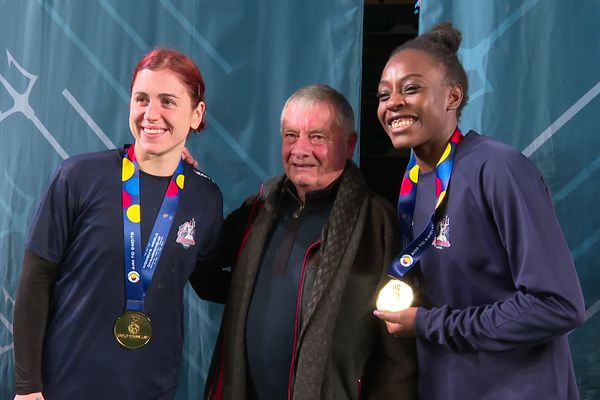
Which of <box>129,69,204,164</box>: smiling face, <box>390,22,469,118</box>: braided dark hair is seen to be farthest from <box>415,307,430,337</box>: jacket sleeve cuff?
<box>129,69,204,164</box>: smiling face

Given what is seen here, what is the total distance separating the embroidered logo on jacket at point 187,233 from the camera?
1502 millimetres

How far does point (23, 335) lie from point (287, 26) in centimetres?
138

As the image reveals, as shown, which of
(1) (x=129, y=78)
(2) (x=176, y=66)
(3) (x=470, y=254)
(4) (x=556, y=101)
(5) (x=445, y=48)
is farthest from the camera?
(1) (x=129, y=78)

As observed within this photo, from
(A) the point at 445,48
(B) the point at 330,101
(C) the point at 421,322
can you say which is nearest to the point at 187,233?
(B) the point at 330,101

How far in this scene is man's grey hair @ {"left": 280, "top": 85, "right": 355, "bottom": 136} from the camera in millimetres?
1569

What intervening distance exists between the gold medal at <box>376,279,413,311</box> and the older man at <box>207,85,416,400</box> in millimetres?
115

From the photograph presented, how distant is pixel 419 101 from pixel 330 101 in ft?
1.01

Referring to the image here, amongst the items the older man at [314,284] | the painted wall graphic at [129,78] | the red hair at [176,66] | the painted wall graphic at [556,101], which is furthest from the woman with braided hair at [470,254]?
the painted wall graphic at [129,78]

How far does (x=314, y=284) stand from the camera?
1.43 m

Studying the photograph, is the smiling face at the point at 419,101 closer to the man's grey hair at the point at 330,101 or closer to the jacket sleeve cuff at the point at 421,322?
the man's grey hair at the point at 330,101

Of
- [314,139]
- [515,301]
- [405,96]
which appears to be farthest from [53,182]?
[515,301]

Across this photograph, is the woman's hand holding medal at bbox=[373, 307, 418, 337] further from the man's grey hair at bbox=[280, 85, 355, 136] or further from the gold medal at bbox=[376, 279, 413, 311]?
the man's grey hair at bbox=[280, 85, 355, 136]

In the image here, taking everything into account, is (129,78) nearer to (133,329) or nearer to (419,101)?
(133,329)

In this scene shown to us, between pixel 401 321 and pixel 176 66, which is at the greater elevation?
pixel 176 66
